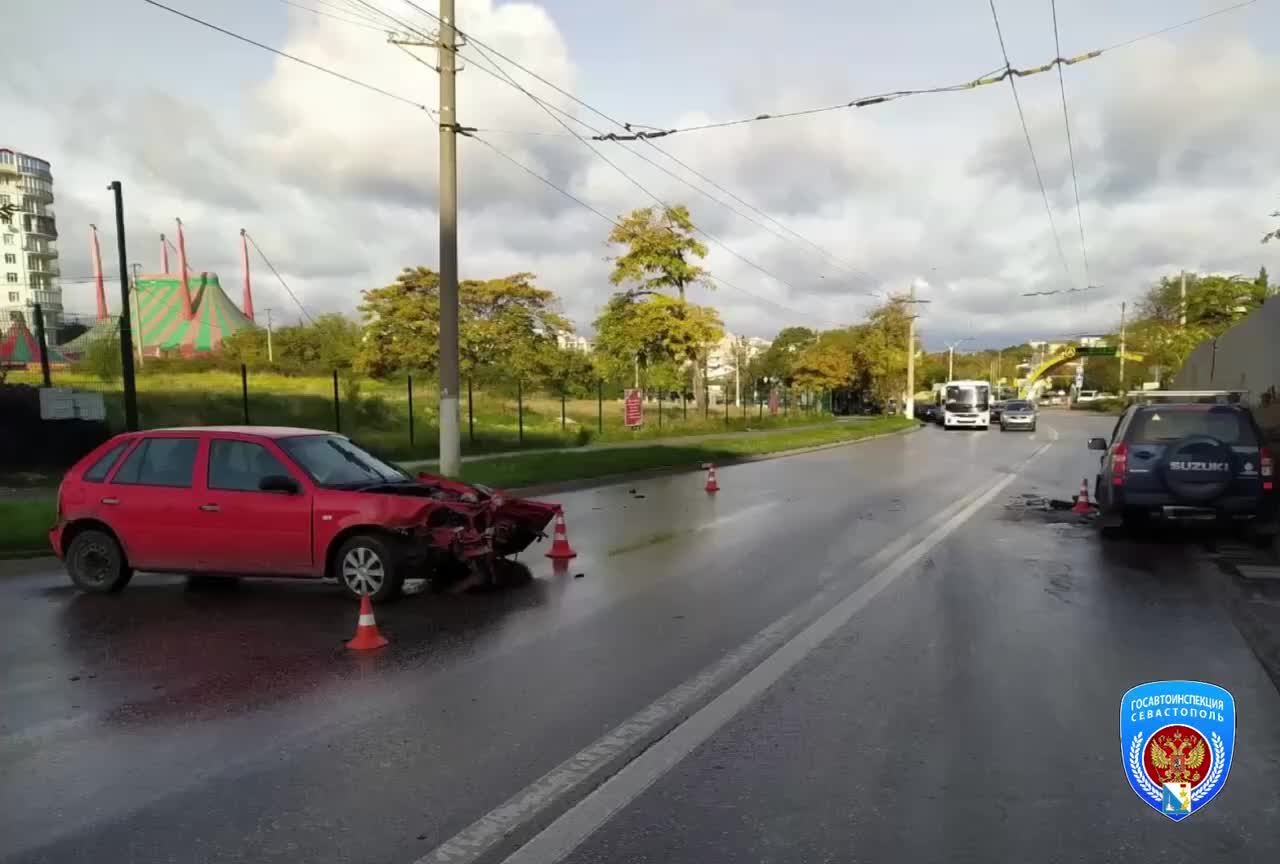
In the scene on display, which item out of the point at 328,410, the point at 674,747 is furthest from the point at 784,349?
the point at 674,747

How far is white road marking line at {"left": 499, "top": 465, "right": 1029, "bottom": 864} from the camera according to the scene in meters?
3.65

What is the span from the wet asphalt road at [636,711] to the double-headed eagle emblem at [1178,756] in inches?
34.5

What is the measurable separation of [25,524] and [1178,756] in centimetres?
1383

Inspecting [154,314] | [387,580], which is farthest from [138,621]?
[154,314]

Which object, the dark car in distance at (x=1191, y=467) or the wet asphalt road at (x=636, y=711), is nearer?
the wet asphalt road at (x=636, y=711)

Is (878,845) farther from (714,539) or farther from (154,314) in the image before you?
(154,314)

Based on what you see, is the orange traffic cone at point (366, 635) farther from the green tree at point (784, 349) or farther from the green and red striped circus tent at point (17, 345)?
the green tree at point (784, 349)

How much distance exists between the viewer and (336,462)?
8.78m

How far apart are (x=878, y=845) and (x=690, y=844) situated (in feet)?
2.43

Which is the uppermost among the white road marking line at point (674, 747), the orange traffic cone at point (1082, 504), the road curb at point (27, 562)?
the white road marking line at point (674, 747)

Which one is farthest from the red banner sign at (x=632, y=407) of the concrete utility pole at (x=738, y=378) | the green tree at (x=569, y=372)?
the concrete utility pole at (x=738, y=378)

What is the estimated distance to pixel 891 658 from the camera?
6211mm

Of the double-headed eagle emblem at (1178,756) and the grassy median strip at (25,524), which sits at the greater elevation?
the double-headed eagle emblem at (1178,756)

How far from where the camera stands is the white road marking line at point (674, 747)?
3652 millimetres
